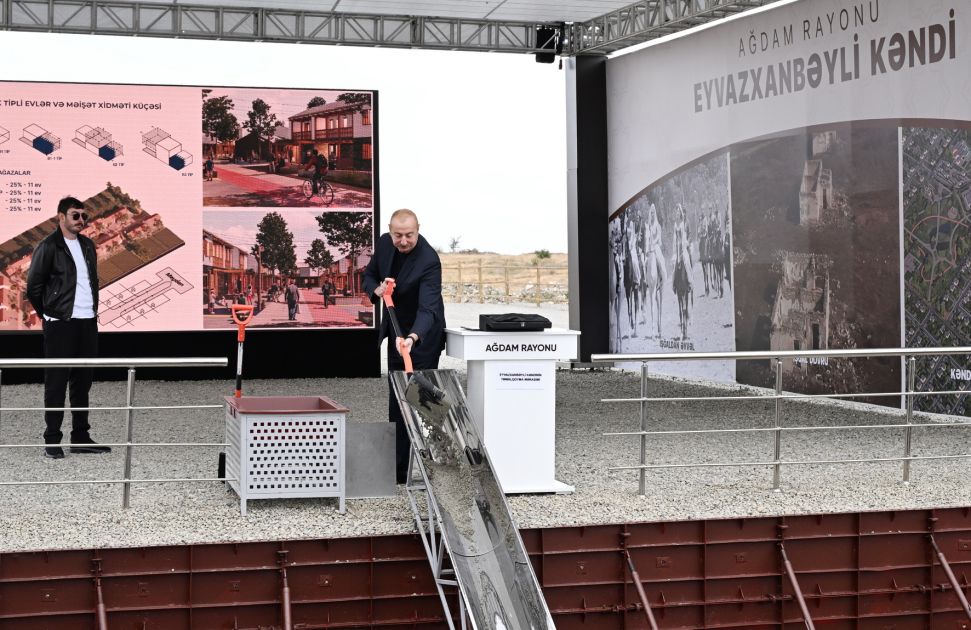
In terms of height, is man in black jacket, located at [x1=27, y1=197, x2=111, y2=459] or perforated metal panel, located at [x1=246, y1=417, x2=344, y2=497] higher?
man in black jacket, located at [x1=27, y1=197, x2=111, y2=459]

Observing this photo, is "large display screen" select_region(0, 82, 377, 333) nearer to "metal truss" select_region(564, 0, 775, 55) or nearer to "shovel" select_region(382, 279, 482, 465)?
"metal truss" select_region(564, 0, 775, 55)

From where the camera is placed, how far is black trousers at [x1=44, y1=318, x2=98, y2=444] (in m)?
7.16

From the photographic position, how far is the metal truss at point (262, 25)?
1248 cm

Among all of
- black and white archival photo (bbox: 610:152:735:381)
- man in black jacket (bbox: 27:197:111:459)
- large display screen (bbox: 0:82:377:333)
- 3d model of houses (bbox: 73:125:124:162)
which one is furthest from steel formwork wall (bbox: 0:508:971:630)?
3d model of houses (bbox: 73:125:124:162)

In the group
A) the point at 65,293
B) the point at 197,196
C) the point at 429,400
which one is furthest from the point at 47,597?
the point at 197,196

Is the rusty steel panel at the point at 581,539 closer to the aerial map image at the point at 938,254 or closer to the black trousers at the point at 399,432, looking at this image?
the black trousers at the point at 399,432

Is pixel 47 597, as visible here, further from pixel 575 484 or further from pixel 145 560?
pixel 575 484

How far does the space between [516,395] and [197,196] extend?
7702mm

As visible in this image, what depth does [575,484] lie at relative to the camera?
6461mm

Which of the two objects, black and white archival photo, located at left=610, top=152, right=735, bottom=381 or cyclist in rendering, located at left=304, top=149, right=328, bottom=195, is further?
cyclist in rendering, located at left=304, top=149, right=328, bottom=195

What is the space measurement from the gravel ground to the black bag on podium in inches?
32.7

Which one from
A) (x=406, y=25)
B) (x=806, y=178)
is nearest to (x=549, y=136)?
(x=406, y=25)

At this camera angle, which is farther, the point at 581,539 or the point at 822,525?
the point at 822,525

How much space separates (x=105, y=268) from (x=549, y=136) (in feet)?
85.6
